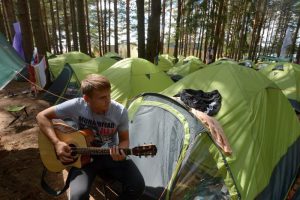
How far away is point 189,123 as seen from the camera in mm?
3105

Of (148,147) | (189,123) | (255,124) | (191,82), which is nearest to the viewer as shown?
(148,147)

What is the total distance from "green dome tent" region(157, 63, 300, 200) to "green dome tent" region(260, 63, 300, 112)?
3.53 meters

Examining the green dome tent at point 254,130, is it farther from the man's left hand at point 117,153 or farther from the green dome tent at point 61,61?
the green dome tent at point 61,61

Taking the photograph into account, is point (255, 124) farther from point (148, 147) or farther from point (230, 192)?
point (148, 147)

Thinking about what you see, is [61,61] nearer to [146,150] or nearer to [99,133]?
[99,133]

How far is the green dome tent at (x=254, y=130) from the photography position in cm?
294

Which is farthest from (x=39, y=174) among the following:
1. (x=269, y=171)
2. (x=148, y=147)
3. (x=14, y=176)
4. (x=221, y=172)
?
(x=269, y=171)

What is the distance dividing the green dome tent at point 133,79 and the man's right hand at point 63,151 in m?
3.38

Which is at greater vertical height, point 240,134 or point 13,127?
point 240,134

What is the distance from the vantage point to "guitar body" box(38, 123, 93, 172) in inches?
110

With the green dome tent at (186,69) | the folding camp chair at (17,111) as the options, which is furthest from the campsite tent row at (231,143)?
the green dome tent at (186,69)

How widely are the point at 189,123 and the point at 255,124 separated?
2.91 feet

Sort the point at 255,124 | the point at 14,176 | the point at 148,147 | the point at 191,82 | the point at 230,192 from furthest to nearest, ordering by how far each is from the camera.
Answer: the point at 191,82
the point at 14,176
the point at 255,124
the point at 230,192
the point at 148,147

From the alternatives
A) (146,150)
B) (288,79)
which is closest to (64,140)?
(146,150)
